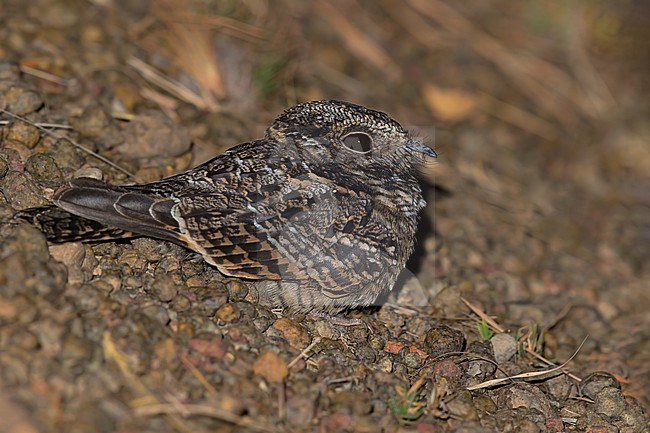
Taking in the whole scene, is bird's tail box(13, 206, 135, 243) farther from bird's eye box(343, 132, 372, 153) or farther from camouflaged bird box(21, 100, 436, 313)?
bird's eye box(343, 132, 372, 153)

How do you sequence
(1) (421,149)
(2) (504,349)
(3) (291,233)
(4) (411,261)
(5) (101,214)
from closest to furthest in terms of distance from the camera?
1. (5) (101,214)
2. (3) (291,233)
3. (2) (504,349)
4. (1) (421,149)
5. (4) (411,261)

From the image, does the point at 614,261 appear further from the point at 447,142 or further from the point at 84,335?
the point at 84,335

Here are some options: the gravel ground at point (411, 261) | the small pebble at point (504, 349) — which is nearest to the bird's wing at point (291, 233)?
the gravel ground at point (411, 261)

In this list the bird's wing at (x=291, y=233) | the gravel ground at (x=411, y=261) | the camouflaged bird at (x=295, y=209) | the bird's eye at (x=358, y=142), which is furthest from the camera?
the bird's eye at (x=358, y=142)

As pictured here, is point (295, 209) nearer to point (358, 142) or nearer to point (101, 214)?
point (358, 142)

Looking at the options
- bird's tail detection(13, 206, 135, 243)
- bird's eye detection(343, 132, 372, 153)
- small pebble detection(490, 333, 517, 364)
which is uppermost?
bird's eye detection(343, 132, 372, 153)

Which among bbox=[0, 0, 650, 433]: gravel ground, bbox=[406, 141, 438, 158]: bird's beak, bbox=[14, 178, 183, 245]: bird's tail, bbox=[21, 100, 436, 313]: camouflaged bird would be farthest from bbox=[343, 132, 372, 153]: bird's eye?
bbox=[14, 178, 183, 245]: bird's tail

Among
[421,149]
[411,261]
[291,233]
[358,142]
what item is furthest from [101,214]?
[411,261]

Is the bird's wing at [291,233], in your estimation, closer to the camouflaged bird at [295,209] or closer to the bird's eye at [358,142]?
the camouflaged bird at [295,209]

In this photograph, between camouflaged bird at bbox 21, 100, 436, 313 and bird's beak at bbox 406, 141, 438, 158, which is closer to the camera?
camouflaged bird at bbox 21, 100, 436, 313
